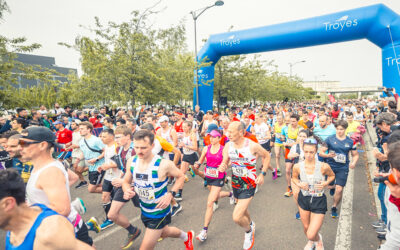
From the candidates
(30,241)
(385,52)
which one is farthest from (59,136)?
(385,52)

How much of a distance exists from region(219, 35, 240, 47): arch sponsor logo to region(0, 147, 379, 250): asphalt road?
11202mm

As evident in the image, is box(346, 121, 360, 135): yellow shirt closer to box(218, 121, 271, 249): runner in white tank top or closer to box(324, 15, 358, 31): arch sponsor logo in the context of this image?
box(218, 121, 271, 249): runner in white tank top

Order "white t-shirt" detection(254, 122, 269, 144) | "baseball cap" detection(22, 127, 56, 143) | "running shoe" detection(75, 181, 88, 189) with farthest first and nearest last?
"white t-shirt" detection(254, 122, 269, 144), "running shoe" detection(75, 181, 88, 189), "baseball cap" detection(22, 127, 56, 143)

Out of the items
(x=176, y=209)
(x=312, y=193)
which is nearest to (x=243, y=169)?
(x=312, y=193)

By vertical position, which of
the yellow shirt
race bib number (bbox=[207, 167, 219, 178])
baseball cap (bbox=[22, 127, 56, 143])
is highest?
baseball cap (bbox=[22, 127, 56, 143])

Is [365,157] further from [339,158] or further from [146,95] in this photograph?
[146,95]

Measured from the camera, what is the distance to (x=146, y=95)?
10.8m

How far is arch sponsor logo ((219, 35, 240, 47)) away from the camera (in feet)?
46.2

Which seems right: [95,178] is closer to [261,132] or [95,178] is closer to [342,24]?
[261,132]

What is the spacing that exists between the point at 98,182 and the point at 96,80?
6.63 metres

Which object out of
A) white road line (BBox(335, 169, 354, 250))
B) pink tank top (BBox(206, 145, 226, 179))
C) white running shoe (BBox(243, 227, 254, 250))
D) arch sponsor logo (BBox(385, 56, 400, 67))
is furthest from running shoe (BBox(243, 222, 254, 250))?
arch sponsor logo (BBox(385, 56, 400, 67))

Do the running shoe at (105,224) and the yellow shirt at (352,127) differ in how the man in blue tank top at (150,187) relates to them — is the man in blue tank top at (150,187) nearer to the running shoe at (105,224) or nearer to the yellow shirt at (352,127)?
the running shoe at (105,224)

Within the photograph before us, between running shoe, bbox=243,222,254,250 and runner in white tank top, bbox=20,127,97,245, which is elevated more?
runner in white tank top, bbox=20,127,97,245

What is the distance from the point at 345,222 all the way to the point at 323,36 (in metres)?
11.4
